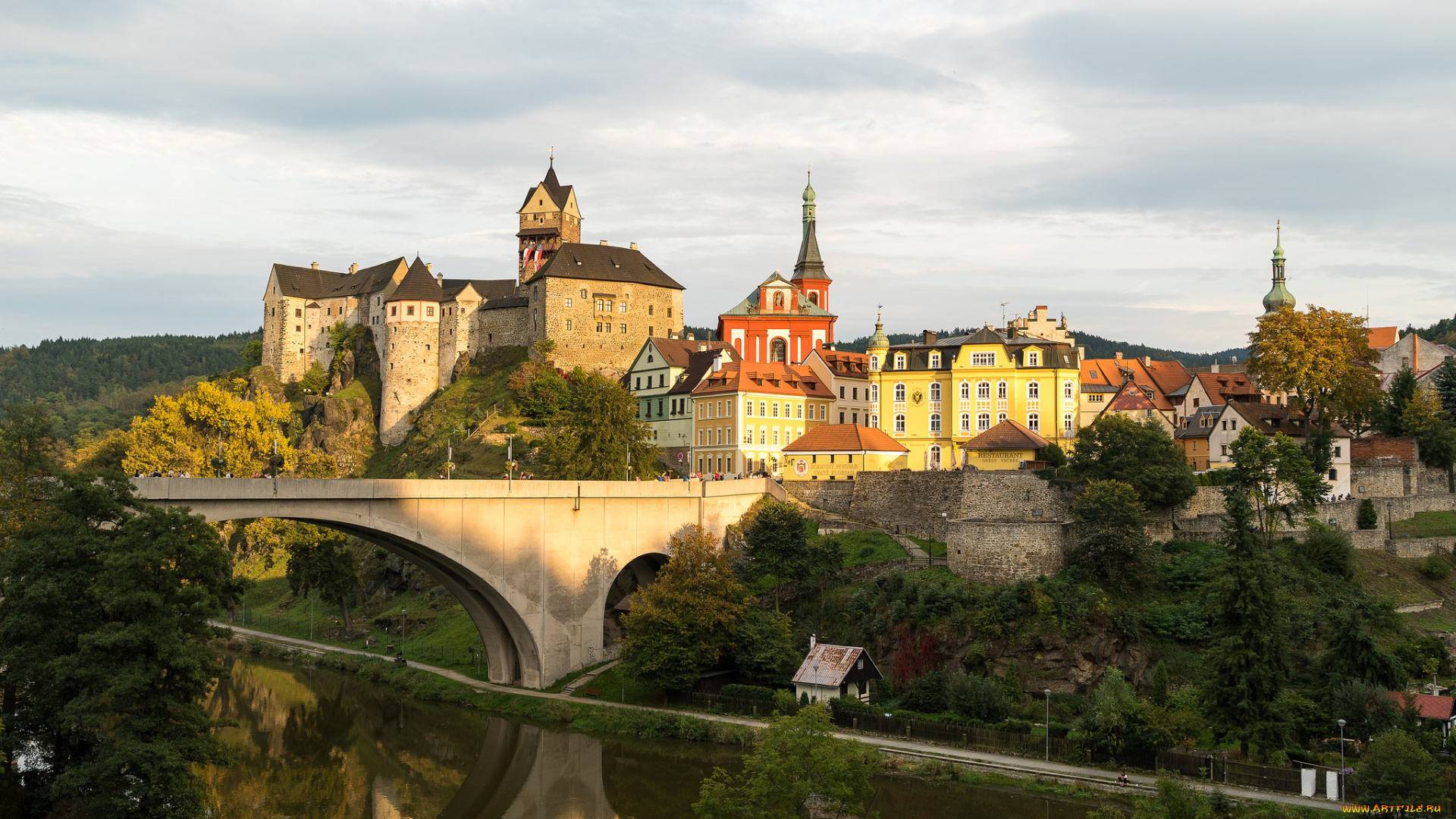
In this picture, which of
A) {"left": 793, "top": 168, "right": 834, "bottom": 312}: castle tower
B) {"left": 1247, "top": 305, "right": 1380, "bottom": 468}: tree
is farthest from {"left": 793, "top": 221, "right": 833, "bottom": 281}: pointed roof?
{"left": 1247, "top": 305, "right": 1380, "bottom": 468}: tree

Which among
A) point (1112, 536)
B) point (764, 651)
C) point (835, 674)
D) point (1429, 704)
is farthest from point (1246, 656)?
point (764, 651)

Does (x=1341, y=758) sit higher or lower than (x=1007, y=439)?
lower

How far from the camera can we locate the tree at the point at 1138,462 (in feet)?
192

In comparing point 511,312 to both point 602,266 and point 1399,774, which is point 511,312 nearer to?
point 602,266

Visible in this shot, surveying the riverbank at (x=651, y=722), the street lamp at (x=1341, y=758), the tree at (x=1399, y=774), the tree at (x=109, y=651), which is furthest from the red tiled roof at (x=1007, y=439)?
the tree at (x=109, y=651)

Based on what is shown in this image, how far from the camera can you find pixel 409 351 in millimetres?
109125

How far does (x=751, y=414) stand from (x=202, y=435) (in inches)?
1738

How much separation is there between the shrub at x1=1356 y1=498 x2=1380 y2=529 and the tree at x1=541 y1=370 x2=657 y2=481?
39720mm

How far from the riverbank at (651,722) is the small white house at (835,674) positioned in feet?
8.92

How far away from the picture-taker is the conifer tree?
41.6 m

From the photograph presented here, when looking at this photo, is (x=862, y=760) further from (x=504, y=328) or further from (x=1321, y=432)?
(x=504, y=328)

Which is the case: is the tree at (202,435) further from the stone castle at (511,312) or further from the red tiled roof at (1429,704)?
the red tiled roof at (1429,704)

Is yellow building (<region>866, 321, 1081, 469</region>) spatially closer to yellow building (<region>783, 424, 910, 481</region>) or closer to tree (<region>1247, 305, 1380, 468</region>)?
yellow building (<region>783, 424, 910, 481</region>)

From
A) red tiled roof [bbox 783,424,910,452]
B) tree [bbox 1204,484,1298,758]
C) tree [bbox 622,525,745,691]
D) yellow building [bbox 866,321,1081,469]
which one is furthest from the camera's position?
yellow building [bbox 866,321,1081,469]
